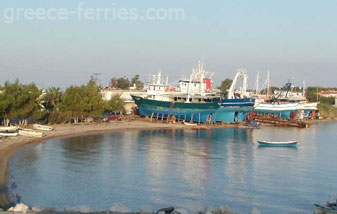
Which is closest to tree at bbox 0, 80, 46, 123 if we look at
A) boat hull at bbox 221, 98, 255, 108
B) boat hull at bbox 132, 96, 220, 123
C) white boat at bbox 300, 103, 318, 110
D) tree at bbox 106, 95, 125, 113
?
tree at bbox 106, 95, 125, 113

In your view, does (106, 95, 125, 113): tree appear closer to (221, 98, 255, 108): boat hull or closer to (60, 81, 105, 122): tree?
(60, 81, 105, 122): tree

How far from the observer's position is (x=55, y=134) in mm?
51188

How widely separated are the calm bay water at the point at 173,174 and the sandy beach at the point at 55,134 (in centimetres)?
83

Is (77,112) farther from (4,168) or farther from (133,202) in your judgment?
(133,202)

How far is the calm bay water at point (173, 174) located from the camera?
2567 centimetres

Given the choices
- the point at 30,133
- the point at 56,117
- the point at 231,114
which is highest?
the point at 231,114

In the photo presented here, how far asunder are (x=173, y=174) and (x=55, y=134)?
21706 millimetres

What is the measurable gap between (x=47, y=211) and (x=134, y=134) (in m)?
40.8

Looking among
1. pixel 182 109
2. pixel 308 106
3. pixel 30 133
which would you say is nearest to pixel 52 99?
pixel 30 133

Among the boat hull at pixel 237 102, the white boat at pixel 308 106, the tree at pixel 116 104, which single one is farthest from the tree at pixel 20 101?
the white boat at pixel 308 106

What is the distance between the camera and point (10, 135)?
44.9 m

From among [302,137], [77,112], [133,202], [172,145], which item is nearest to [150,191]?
[133,202]

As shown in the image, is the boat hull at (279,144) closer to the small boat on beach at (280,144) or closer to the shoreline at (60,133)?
the small boat on beach at (280,144)

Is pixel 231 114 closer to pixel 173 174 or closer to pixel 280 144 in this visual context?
pixel 280 144
